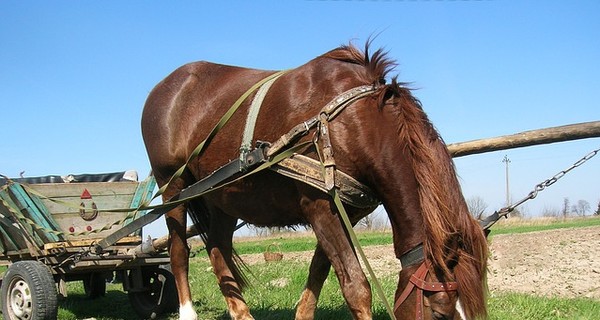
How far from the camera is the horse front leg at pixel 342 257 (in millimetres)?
3596

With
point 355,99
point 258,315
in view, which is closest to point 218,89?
point 355,99

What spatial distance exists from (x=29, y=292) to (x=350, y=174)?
398 cm

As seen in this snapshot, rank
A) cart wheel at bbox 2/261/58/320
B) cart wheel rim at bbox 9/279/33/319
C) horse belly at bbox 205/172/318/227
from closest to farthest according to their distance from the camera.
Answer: horse belly at bbox 205/172/318/227
cart wheel at bbox 2/261/58/320
cart wheel rim at bbox 9/279/33/319

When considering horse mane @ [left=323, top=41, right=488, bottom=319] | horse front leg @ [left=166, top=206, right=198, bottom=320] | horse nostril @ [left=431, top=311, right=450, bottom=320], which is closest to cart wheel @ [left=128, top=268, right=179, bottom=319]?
horse front leg @ [left=166, top=206, right=198, bottom=320]

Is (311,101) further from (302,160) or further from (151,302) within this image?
(151,302)

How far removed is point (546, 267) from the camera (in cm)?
1091

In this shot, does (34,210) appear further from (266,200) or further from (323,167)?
(323,167)

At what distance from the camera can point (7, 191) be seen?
6.63 metres

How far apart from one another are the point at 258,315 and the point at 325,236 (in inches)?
101

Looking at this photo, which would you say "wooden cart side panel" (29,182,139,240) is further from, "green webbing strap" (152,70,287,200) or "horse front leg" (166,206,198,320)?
"green webbing strap" (152,70,287,200)

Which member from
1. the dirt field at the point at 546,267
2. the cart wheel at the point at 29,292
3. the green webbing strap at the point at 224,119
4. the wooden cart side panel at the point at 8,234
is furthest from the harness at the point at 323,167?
the dirt field at the point at 546,267

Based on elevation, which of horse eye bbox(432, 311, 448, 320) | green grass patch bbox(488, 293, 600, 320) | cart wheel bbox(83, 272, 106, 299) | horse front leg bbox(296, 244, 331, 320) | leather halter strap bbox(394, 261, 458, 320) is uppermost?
leather halter strap bbox(394, 261, 458, 320)

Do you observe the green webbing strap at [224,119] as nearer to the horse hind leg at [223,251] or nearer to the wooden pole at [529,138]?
the horse hind leg at [223,251]

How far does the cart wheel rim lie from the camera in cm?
603
